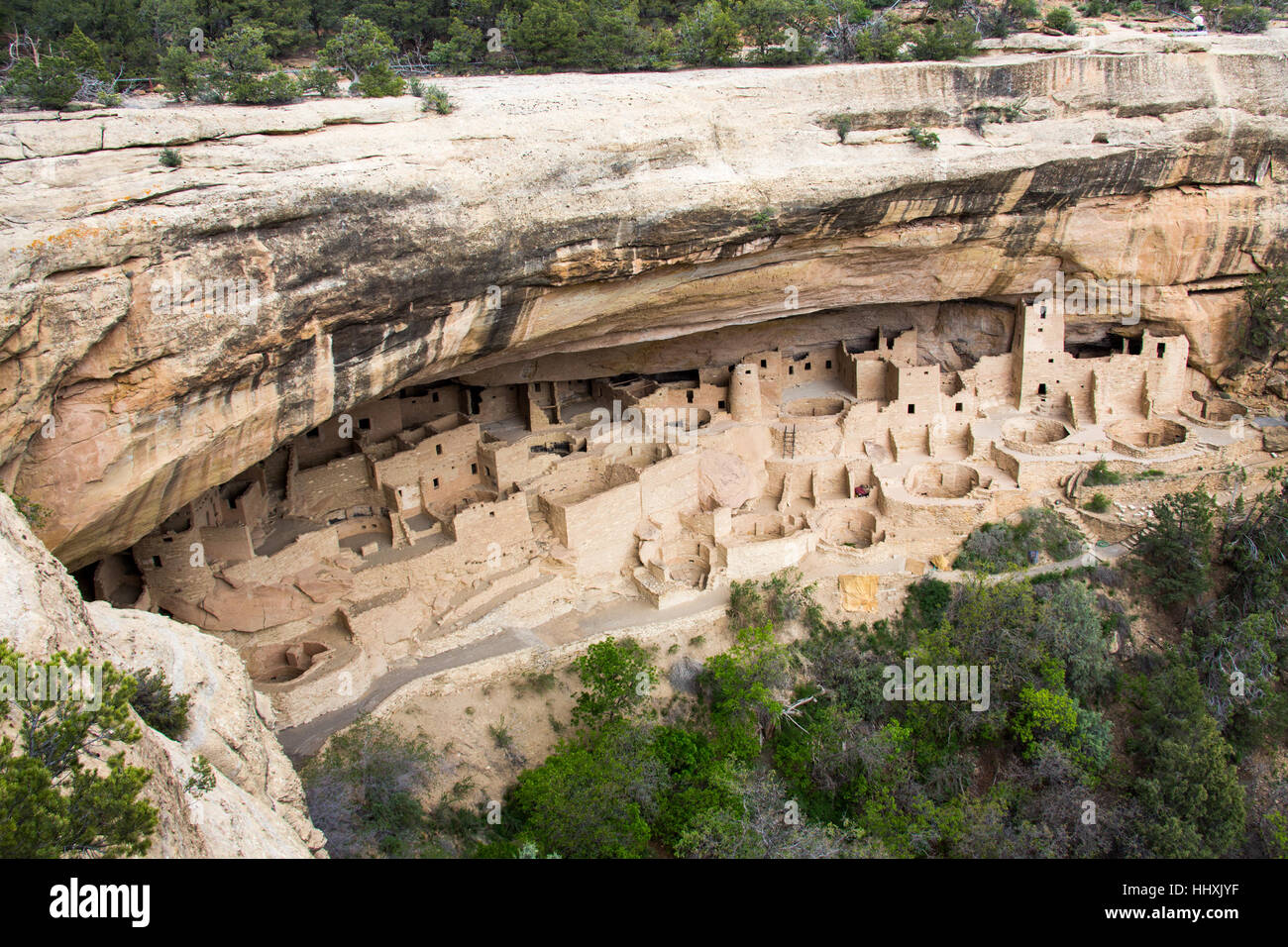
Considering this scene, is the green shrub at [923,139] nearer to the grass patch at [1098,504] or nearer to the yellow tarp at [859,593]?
the yellow tarp at [859,593]

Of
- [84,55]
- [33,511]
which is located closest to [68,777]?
[33,511]

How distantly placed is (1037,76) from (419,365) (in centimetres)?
1254

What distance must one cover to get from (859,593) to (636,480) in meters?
4.97

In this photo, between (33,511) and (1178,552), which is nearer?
(33,511)

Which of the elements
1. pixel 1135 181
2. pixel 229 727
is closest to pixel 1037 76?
pixel 1135 181

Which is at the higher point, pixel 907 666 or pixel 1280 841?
pixel 907 666

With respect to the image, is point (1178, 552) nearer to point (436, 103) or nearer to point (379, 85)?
point (436, 103)

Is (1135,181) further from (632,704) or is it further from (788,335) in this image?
(632,704)

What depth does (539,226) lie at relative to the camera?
14328 mm

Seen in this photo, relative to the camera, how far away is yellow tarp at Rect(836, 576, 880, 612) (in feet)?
64.1

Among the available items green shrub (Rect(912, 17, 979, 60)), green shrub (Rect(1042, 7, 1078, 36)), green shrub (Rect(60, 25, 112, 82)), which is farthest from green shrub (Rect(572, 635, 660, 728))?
green shrub (Rect(1042, 7, 1078, 36))

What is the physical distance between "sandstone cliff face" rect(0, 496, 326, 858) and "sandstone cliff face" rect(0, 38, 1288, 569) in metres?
2.39

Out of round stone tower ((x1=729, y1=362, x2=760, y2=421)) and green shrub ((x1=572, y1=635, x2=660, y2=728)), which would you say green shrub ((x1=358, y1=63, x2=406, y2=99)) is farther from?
green shrub ((x1=572, y1=635, x2=660, y2=728))

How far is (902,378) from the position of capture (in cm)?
2152
